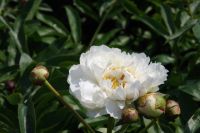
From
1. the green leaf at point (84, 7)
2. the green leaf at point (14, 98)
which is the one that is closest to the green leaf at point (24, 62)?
the green leaf at point (14, 98)

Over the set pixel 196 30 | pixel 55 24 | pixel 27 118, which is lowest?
pixel 55 24

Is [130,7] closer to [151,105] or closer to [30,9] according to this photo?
[30,9]

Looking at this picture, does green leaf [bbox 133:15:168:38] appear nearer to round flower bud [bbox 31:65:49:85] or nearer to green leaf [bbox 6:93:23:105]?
green leaf [bbox 6:93:23:105]

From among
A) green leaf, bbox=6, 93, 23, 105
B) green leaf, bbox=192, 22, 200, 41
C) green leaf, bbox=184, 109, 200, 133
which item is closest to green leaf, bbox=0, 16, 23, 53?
green leaf, bbox=6, 93, 23, 105

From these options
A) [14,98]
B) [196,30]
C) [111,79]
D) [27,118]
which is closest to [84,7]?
[196,30]

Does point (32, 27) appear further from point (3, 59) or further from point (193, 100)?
point (193, 100)

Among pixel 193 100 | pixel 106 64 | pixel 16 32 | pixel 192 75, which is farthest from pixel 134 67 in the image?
pixel 16 32

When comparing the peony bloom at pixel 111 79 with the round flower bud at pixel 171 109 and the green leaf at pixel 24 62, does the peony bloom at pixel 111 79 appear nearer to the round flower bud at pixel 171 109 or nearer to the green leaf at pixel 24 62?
the round flower bud at pixel 171 109
